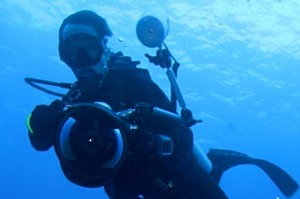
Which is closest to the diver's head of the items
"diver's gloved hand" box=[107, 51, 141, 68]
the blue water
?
"diver's gloved hand" box=[107, 51, 141, 68]

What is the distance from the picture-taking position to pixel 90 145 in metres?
2.60

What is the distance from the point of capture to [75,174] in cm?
259

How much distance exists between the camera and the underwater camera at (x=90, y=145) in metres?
2.59

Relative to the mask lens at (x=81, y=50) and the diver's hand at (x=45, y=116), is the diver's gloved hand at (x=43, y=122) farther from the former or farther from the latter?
the mask lens at (x=81, y=50)

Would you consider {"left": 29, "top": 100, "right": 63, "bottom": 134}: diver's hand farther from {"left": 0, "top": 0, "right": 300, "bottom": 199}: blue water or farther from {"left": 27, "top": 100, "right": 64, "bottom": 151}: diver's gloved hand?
{"left": 0, "top": 0, "right": 300, "bottom": 199}: blue water

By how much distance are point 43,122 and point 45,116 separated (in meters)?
0.08

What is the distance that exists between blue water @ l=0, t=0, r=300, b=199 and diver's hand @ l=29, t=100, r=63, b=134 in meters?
3.73

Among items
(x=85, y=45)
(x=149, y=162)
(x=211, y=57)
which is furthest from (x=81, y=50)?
(x=211, y=57)

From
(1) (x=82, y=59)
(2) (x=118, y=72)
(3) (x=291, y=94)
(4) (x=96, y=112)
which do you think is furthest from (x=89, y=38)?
(3) (x=291, y=94)

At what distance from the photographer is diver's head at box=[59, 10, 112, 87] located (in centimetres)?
421

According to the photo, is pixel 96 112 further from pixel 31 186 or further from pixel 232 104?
pixel 31 186

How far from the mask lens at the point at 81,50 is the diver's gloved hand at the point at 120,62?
21cm

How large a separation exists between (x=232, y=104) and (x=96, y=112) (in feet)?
85.8

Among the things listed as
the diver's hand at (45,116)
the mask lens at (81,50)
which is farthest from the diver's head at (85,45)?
the diver's hand at (45,116)
